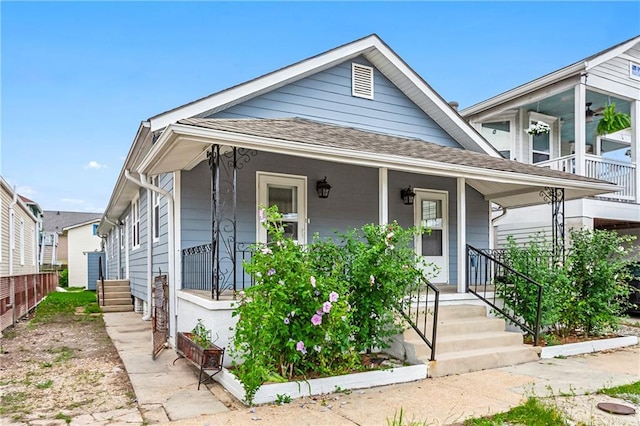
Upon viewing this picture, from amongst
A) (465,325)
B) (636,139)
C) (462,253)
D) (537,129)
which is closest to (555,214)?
(462,253)

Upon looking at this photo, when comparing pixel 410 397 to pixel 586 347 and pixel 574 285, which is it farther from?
pixel 574 285

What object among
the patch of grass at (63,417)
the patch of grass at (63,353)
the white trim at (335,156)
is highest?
the white trim at (335,156)

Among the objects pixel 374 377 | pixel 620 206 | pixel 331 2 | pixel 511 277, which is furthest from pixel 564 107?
pixel 374 377

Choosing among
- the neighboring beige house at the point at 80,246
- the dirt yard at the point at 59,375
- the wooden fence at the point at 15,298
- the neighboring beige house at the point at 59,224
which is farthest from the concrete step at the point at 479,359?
the neighboring beige house at the point at 59,224

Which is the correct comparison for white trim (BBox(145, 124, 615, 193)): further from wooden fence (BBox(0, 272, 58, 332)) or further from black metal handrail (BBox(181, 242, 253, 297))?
wooden fence (BBox(0, 272, 58, 332))

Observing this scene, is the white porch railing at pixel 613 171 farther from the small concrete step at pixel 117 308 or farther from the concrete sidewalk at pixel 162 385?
the small concrete step at pixel 117 308

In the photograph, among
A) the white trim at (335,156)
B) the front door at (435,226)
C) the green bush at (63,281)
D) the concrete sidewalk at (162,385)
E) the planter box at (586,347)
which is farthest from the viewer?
the green bush at (63,281)

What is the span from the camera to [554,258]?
24.8 feet

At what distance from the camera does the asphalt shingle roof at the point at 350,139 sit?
19.7 ft

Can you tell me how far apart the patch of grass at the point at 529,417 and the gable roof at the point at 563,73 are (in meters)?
10.1

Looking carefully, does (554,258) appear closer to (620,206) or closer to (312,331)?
(312,331)

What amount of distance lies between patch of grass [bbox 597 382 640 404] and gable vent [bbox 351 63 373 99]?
6.28m

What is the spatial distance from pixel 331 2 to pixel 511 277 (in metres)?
8.44

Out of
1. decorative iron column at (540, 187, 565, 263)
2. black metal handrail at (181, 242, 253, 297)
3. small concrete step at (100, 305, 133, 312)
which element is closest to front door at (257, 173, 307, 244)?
black metal handrail at (181, 242, 253, 297)
